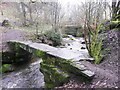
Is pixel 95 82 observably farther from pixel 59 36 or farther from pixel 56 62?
pixel 59 36

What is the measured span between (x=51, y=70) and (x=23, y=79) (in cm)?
260

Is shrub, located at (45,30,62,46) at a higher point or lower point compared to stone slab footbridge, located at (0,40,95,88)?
higher

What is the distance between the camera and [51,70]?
3.53m

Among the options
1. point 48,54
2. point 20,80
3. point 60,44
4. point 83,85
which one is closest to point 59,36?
point 60,44

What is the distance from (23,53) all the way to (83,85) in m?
5.66

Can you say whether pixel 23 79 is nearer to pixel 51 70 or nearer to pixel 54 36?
pixel 51 70

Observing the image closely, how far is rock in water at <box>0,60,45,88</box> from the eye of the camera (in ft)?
16.1

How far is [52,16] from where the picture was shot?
38.4ft

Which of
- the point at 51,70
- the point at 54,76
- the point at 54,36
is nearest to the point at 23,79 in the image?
the point at 51,70

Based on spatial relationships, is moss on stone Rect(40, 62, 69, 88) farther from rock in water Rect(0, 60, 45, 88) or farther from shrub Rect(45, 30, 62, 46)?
shrub Rect(45, 30, 62, 46)

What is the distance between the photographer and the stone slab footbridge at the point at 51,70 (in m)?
2.90

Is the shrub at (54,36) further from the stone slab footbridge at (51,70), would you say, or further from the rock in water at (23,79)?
the rock in water at (23,79)

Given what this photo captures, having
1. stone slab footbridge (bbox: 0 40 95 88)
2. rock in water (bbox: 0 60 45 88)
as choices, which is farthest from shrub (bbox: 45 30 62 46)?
rock in water (bbox: 0 60 45 88)

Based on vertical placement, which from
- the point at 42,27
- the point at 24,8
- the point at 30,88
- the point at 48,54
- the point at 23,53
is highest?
the point at 24,8
